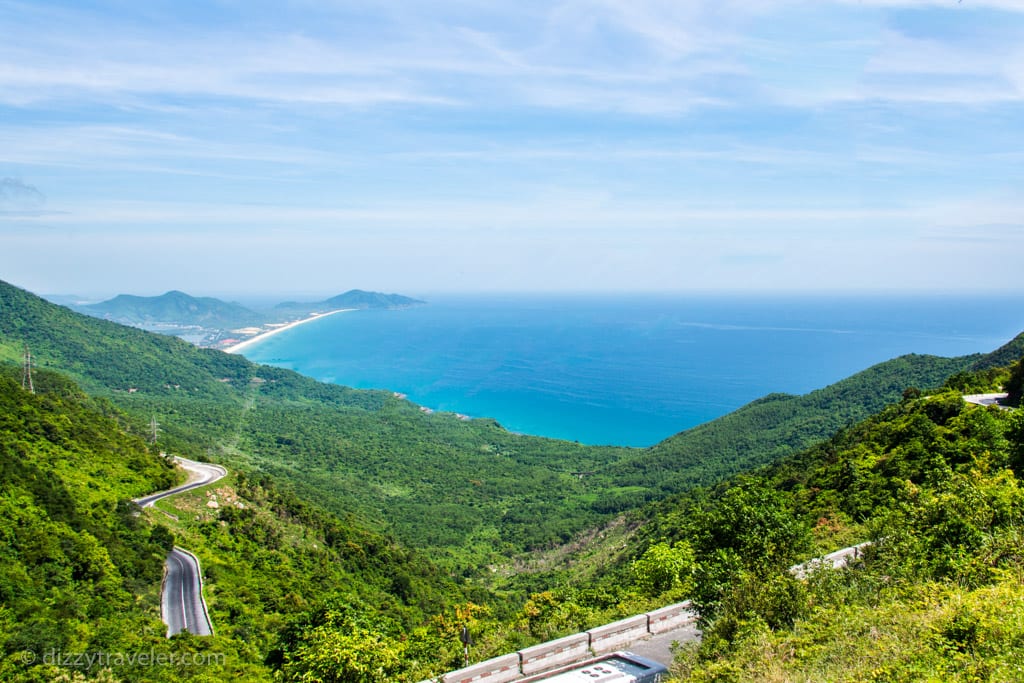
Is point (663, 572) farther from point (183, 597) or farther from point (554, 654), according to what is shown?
point (183, 597)

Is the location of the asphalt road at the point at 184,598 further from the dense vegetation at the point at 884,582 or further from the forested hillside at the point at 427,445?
Answer: the forested hillside at the point at 427,445

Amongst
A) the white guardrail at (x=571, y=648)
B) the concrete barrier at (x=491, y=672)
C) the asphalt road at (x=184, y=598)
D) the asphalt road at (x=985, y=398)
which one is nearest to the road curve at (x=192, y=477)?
the asphalt road at (x=184, y=598)

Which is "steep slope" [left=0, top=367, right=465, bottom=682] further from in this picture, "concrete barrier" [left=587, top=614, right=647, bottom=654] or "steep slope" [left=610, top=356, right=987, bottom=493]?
"steep slope" [left=610, top=356, right=987, bottom=493]

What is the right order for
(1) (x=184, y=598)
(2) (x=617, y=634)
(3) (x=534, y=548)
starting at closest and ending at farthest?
1. (2) (x=617, y=634)
2. (1) (x=184, y=598)
3. (3) (x=534, y=548)

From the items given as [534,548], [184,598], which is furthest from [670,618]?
[534,548]

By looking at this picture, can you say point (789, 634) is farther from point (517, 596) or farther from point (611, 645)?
point (517, 596)
